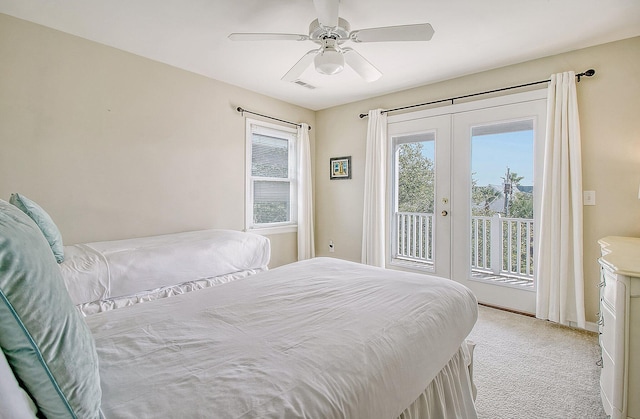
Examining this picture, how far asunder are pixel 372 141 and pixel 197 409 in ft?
11.9

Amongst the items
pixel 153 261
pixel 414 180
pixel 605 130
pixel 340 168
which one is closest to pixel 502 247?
pixel 414 180

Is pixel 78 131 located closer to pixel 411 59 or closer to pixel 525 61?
pixel 411 59

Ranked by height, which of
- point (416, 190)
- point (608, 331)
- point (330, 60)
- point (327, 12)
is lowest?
point (608, 331)

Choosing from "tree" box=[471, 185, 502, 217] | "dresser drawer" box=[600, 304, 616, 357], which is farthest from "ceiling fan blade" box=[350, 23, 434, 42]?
"tree" box=[471, 185, 502, 217]

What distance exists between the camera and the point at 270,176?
13.6ft

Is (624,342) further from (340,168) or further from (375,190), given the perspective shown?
(340,168)

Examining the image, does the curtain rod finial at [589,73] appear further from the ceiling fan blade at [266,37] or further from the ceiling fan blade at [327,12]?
the ceiling fan blade at [266,37]

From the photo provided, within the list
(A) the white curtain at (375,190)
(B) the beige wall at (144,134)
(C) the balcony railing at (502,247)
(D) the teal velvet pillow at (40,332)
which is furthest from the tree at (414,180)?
(D) the teal velvet pillow at (40,332)

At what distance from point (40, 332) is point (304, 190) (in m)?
3.83

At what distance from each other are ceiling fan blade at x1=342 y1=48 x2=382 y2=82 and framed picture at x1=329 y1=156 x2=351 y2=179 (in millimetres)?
1867

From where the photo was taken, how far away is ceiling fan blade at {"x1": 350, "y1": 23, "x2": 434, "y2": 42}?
1.81 meters

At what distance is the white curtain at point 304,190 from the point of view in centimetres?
433

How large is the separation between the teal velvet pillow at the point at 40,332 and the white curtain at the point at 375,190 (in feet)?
11.3

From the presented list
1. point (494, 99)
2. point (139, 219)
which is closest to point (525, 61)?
point (494, 99)
